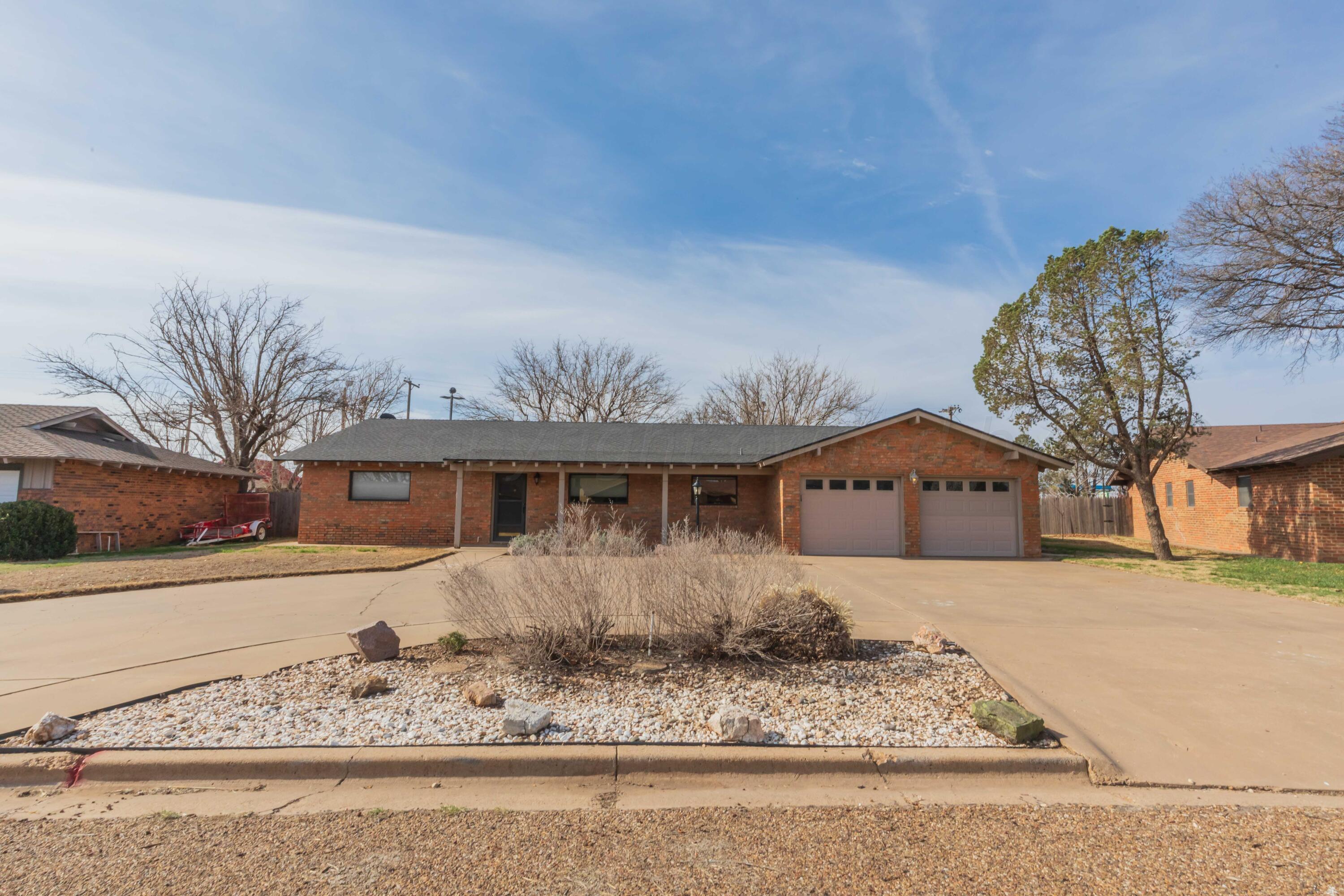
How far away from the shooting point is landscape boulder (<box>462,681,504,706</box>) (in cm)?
439

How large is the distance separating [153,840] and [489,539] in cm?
1510

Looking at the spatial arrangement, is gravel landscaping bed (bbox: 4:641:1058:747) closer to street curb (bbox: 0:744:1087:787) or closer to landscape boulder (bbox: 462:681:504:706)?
landscape boulder (bbox: 462:681:504:706)

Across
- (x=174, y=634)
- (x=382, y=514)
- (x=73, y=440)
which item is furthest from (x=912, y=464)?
(x=73, y=440)

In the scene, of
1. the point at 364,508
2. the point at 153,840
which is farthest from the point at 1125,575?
the point at 364,508

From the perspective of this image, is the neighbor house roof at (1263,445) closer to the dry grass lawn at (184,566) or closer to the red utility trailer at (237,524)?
the dry grass lawn at (184,566)

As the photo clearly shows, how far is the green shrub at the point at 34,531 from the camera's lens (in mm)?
13227

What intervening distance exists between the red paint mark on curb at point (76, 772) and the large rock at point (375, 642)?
1897 millimetres

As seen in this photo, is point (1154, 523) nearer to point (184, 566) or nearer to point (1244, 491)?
point (1244, 491)

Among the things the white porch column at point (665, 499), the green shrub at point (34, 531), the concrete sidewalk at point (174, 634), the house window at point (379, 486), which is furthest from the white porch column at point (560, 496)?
the green shrub at point (34, 531)

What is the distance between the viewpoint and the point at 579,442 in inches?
747

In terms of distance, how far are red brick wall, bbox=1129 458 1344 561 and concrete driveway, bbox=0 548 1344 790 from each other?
767 cm

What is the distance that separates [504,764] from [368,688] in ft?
5.25

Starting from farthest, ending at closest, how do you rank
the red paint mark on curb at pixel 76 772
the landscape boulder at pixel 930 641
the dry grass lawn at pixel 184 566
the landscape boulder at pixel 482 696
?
the dry grass lawn at pixel 184 566 < the landscape boulder at pixel 930 641 < the landscape boulder at pixel 482 696 < the red paint mark on curb at pixel 76 772

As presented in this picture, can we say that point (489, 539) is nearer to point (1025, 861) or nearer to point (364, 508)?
point (364, 508)
